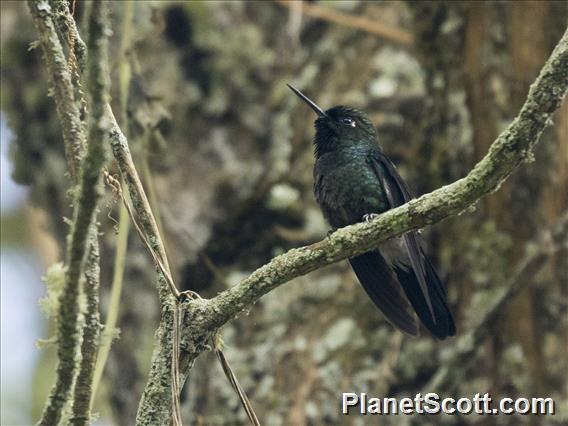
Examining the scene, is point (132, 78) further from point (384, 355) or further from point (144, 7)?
point (384, 355)

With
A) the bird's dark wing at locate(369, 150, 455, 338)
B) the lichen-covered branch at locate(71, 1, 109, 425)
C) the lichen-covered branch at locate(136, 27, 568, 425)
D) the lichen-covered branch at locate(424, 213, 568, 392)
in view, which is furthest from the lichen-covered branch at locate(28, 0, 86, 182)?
the lichen-covered branch at locate(424, 213, 568, 392)

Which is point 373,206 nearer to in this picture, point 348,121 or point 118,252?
point 348,121

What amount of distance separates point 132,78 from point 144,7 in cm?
104

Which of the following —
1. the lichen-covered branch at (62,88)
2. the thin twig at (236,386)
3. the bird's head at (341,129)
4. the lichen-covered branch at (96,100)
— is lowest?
the thin twig at (236,386)

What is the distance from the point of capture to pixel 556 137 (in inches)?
160

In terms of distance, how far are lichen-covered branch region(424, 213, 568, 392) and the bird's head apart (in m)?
0.94

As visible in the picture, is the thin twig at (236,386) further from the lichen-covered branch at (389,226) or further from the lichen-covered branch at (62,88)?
the lichen-covered branch at (62,88)

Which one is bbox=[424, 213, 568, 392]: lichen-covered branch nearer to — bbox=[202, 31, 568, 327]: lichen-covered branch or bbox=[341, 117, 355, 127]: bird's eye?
bbox=[341, 117, 355, 127]: bird's eye

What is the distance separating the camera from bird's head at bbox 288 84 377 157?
4145mm

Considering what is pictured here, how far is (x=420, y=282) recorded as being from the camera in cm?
349

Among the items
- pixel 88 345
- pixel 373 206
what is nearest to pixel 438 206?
pixel 88 345

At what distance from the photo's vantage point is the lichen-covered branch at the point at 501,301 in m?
3.59

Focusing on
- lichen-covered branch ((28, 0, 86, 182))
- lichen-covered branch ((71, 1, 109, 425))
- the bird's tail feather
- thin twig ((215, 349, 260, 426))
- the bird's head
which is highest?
the bird's head


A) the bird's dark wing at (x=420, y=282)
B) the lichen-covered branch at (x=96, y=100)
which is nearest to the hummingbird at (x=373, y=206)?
the bird's dark wing at (x=420, y=282)
